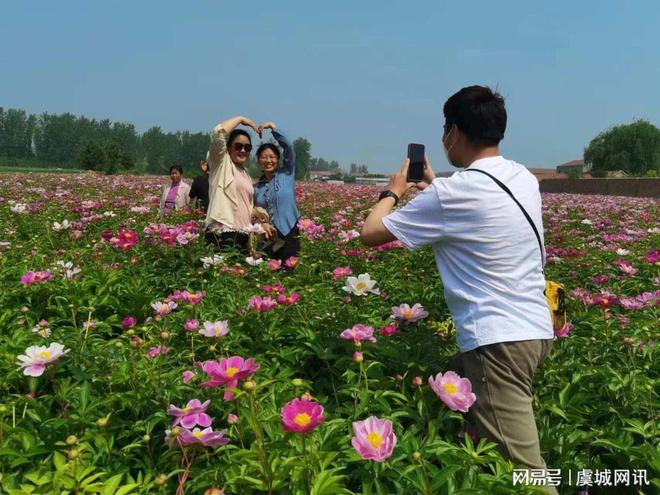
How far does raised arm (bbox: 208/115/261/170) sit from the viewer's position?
3654mm

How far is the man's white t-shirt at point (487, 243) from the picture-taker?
160 centimetres

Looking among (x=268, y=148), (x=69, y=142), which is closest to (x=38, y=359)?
(x=268, y=148)

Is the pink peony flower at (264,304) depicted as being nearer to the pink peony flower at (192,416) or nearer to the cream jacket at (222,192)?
the pink peony flower at (192,416)

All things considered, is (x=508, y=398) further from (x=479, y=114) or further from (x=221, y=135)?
(x=221, y=135)

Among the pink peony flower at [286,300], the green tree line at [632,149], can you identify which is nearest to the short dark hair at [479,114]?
the pink peony flower at [286,300]

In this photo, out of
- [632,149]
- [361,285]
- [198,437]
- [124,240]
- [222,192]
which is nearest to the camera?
[198,437]

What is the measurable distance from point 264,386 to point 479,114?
115 centimetres

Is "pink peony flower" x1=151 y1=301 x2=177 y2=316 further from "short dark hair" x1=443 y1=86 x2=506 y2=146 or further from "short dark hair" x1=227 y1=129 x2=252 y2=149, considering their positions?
"short dark hair" x1=227 y1=129 x2=252 y2=149

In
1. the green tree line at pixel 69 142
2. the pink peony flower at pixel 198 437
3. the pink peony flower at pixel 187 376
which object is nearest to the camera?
the pink peony flower at pixel 198 437

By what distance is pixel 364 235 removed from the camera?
177 centimetres

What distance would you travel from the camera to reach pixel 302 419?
1214mm

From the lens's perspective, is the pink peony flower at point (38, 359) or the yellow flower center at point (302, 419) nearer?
the yellow flower center at point (302, 419)

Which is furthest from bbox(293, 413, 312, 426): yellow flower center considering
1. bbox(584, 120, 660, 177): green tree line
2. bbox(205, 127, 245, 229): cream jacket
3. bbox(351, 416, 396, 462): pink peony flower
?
bbox(584, 120, 660, 177): green tree line

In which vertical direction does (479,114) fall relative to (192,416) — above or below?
above
